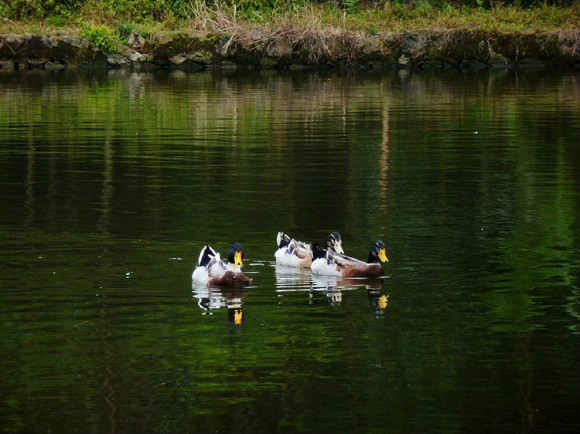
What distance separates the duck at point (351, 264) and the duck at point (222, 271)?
0.94 meters

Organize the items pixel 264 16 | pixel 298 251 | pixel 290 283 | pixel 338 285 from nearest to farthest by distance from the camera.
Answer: pixel 338 285, pixel 290 283, pixel 298 251, pixel 264 16

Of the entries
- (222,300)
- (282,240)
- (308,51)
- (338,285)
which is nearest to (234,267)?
(222,300)

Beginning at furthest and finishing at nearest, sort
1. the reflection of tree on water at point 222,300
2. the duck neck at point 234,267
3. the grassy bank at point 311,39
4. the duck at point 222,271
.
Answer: the grassy bank at point 311,39, the duck neck at point 234,267, the duck at point 222,271, the reflection of tree on water at point 222,300

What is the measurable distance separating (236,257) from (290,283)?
0.80 meters

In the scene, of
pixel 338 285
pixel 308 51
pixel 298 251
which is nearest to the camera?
pixel 338 285

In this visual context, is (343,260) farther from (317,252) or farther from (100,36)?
(100,36)

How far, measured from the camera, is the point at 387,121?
33.1 m

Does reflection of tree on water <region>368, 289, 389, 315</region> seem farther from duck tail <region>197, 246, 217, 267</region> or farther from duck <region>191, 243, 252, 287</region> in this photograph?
duck tail <region>197, 246, 217, 267</region>

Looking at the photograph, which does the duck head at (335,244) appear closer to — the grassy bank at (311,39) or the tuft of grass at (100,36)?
the grassy bank at (311,39)

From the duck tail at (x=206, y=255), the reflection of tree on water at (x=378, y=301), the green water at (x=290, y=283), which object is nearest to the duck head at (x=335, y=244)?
the green water at (x=290, y=283)

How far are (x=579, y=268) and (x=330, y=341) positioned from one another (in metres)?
4.34

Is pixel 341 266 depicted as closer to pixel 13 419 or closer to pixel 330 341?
pixel 330 341

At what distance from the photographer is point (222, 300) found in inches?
542

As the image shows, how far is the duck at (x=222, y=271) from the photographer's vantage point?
14.2 metres
